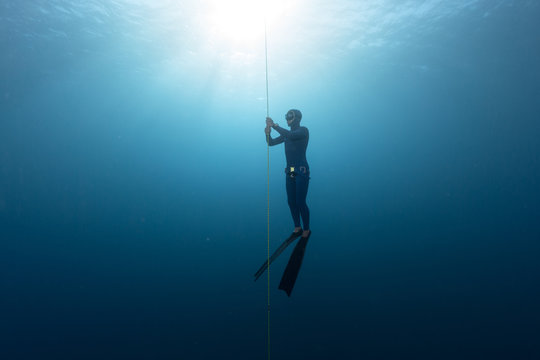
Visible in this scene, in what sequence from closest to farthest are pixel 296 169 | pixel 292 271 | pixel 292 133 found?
pixel 292 271 → pixel 292 133 → pixel 296 169

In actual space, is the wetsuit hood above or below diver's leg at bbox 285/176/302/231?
above

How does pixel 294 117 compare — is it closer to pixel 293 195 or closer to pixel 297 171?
pixel 297 171

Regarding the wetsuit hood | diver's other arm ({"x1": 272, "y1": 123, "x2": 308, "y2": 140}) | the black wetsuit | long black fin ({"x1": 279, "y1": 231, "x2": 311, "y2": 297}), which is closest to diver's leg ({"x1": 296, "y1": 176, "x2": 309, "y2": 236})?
the black wetsuit

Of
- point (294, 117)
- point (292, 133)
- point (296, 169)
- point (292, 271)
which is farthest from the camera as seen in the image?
point (294, 117)

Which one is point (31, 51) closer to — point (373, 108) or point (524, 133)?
point (373, 108)

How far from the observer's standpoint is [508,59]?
15.6 m

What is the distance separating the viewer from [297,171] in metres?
4.05

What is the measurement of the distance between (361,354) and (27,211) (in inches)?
2202

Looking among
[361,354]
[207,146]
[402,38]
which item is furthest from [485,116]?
[207,146]

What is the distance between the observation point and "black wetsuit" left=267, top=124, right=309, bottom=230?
4.01 meters

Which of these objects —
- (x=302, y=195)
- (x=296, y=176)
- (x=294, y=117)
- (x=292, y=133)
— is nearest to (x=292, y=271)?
(x=302, y=195)

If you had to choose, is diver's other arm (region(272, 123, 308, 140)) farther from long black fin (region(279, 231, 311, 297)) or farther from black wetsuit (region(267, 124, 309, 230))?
long black fin (region(279, 231, 311, 297))

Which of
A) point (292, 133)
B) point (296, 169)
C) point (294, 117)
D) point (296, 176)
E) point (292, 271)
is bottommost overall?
point (292, 271)

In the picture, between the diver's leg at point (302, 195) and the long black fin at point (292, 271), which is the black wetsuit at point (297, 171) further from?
the long black fin at point (292, 271)
